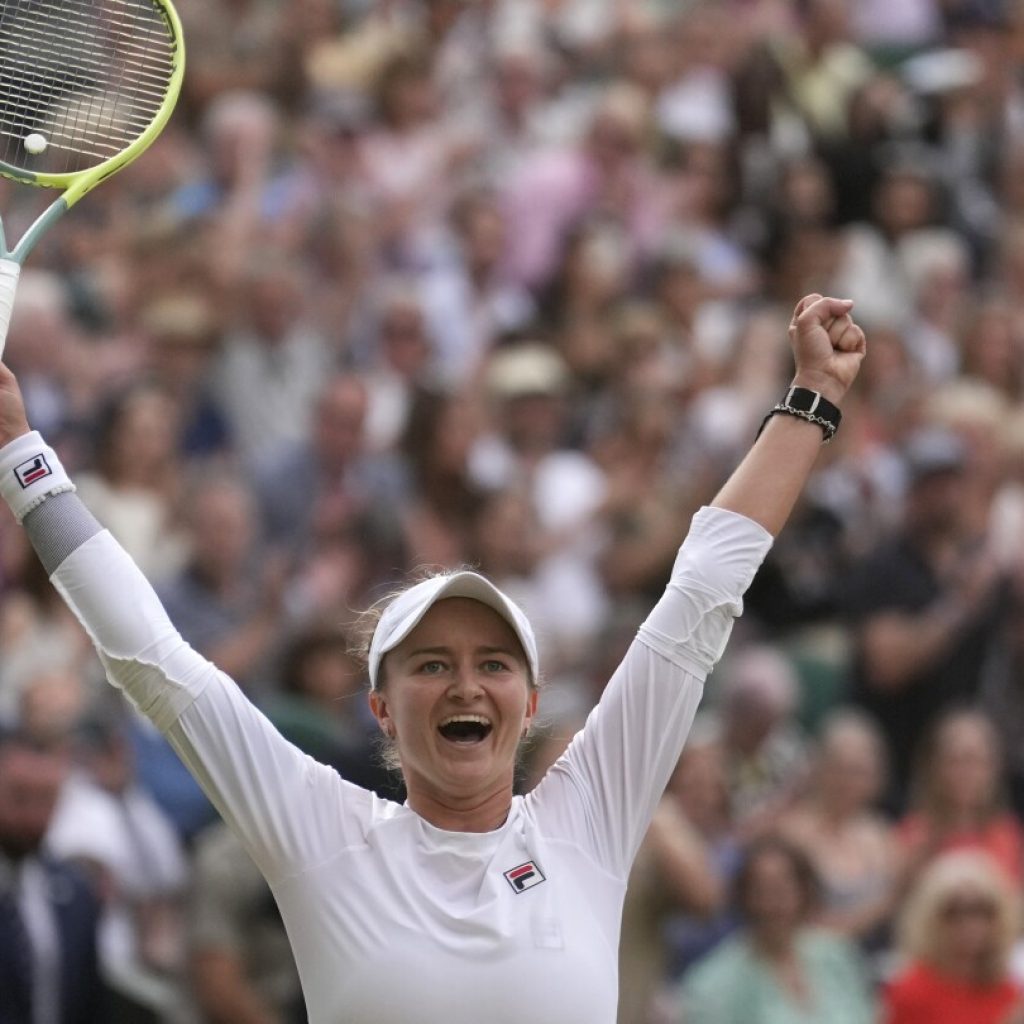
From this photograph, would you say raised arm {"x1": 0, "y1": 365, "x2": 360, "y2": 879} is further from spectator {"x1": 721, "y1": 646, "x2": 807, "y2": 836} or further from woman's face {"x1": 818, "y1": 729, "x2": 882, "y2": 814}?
woman's face {"x1": 818, "y1": 729, "x2": 882, "y2": 814}

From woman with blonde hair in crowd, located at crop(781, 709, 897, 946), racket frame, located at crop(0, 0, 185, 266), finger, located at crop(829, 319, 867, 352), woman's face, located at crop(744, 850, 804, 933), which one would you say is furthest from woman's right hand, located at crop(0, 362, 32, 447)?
woman with blonde hair in crowd, located at crop(781, 709, 897, 946)

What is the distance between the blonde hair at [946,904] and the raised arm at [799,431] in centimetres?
Answer: 370

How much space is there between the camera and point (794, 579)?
28.7 feet

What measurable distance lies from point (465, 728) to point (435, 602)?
0.20 m

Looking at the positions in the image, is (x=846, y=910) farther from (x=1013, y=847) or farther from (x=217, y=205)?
(x=217, y=205)

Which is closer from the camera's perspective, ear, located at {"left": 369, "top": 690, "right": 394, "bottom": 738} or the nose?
the nose

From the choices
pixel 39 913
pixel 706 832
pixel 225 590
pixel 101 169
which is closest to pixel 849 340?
pixel 101 169

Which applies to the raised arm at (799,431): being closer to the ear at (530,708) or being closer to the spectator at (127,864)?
the ear at (530,708)

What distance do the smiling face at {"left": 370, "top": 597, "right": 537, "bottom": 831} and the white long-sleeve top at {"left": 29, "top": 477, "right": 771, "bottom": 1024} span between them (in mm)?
48

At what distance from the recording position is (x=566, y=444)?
927cm

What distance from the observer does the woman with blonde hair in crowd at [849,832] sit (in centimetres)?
754

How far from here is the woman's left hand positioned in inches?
143

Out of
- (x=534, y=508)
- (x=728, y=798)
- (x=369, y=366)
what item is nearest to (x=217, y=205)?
(x=369, y=366)

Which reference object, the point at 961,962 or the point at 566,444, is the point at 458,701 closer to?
the point at 961,962
